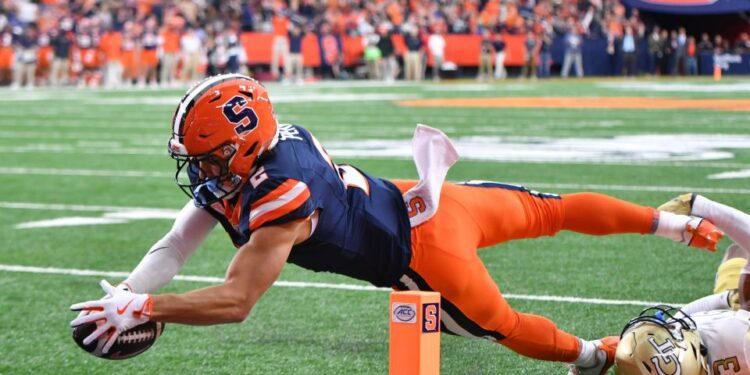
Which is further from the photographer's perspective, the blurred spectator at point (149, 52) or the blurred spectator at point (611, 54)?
the blurred spectator at point (611, 54)

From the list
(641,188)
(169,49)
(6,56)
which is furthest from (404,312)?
(6,56)

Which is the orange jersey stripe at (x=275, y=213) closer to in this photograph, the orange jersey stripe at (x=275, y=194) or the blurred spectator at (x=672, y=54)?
the orange jersey stripe at (x=275, y=194)

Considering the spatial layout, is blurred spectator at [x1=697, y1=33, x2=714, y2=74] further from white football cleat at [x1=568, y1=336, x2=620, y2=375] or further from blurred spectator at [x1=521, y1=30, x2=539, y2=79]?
white football cleat at [x1=568, y1=336, x2=620, y2=375]

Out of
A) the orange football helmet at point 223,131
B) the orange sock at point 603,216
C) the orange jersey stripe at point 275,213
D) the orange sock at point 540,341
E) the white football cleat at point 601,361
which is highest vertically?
the orange football helmet at point 223,131

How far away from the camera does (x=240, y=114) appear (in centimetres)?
342

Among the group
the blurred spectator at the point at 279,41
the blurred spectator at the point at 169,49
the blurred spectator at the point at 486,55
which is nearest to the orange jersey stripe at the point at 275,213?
the blurred spectator at the point at 279,41

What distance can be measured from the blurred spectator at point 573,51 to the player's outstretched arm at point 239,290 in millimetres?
28695

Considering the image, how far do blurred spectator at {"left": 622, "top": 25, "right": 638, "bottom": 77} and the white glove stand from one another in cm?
2922

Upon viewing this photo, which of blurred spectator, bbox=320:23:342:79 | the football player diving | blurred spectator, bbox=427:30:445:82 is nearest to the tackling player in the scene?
the football player diving

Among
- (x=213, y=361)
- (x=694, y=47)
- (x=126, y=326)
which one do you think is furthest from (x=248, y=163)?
(x=694, y=47)

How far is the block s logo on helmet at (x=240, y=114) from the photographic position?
134 inches

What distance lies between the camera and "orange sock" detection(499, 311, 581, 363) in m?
3.80

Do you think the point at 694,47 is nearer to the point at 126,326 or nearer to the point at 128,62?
the point at 128,62

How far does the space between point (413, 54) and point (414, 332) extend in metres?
27.9
